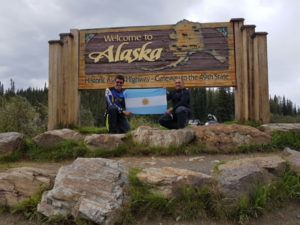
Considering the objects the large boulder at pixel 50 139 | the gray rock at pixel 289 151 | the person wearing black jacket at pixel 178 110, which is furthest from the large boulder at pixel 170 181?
the person wearing black jacket at pixel 178 110

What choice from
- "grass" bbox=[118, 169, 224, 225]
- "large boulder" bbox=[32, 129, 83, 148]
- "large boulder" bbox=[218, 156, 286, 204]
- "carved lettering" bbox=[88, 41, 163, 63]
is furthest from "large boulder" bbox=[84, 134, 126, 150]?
"carved lettering" bbox=[88, 41, 163, 63]

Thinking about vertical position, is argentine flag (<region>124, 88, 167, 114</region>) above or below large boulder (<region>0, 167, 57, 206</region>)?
above

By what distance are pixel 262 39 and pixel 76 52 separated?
5767mm

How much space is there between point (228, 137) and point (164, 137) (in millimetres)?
1330

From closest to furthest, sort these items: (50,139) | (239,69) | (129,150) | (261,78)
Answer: (129,150), (50,139), (261,78), (239,69)

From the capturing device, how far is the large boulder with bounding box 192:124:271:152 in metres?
4.24

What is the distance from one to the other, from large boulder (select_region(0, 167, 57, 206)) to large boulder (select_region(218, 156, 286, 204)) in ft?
7.47

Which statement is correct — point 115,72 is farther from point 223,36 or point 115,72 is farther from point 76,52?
point 223,36

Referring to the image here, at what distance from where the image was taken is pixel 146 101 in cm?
610

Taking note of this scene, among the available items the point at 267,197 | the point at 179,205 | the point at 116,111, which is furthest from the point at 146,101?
the point at 267,197

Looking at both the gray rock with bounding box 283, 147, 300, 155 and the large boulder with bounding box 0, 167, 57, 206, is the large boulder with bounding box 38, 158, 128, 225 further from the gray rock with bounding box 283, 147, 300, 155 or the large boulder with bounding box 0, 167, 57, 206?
the gray rock with bounding box 283, 147, 300, 155

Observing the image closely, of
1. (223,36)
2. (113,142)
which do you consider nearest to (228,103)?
(223,36)

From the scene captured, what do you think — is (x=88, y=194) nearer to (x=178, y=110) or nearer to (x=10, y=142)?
(x=10, y=142)

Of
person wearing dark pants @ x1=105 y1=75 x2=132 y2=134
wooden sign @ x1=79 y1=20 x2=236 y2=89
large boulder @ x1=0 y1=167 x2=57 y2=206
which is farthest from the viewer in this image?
wooden sign @ x1=79 y1=20 x2=236 y2=89
